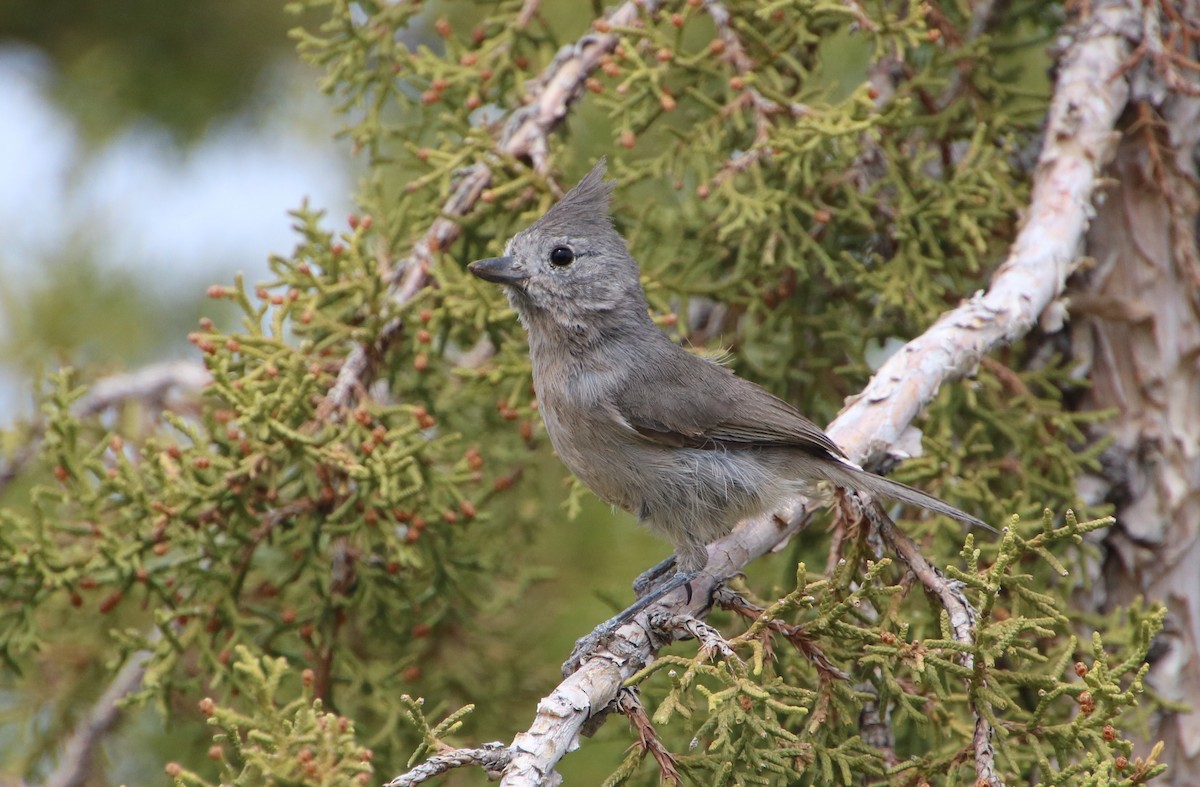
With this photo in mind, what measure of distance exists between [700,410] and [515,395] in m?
0.61

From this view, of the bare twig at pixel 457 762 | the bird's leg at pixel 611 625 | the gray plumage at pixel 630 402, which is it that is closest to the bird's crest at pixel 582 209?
the gray plumage at pixel 630 402

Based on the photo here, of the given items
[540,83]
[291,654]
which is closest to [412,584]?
[291,654]

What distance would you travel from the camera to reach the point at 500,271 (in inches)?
134

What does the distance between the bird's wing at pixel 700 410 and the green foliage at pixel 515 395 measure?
315mm

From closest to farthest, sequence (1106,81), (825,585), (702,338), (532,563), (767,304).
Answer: (825,585)
(1106,81)
(767,304)
(702,338)
(532,563)

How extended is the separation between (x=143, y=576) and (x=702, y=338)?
2062mm

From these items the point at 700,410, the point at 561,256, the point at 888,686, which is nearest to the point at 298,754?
the point at 888,686

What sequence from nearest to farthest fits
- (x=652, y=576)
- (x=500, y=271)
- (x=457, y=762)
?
(x=457, y=762)
(x=500, y=271)
(x=652, y=576)

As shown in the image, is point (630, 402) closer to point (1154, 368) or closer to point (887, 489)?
point (887, 489)

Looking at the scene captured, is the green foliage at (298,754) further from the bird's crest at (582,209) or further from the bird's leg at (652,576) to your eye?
the bird's crest at (582,209)

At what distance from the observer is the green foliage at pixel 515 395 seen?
3.20 meters

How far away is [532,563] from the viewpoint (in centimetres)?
489

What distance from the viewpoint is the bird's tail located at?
297 cm

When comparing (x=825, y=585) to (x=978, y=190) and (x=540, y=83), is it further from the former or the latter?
(x=540, y=83)
